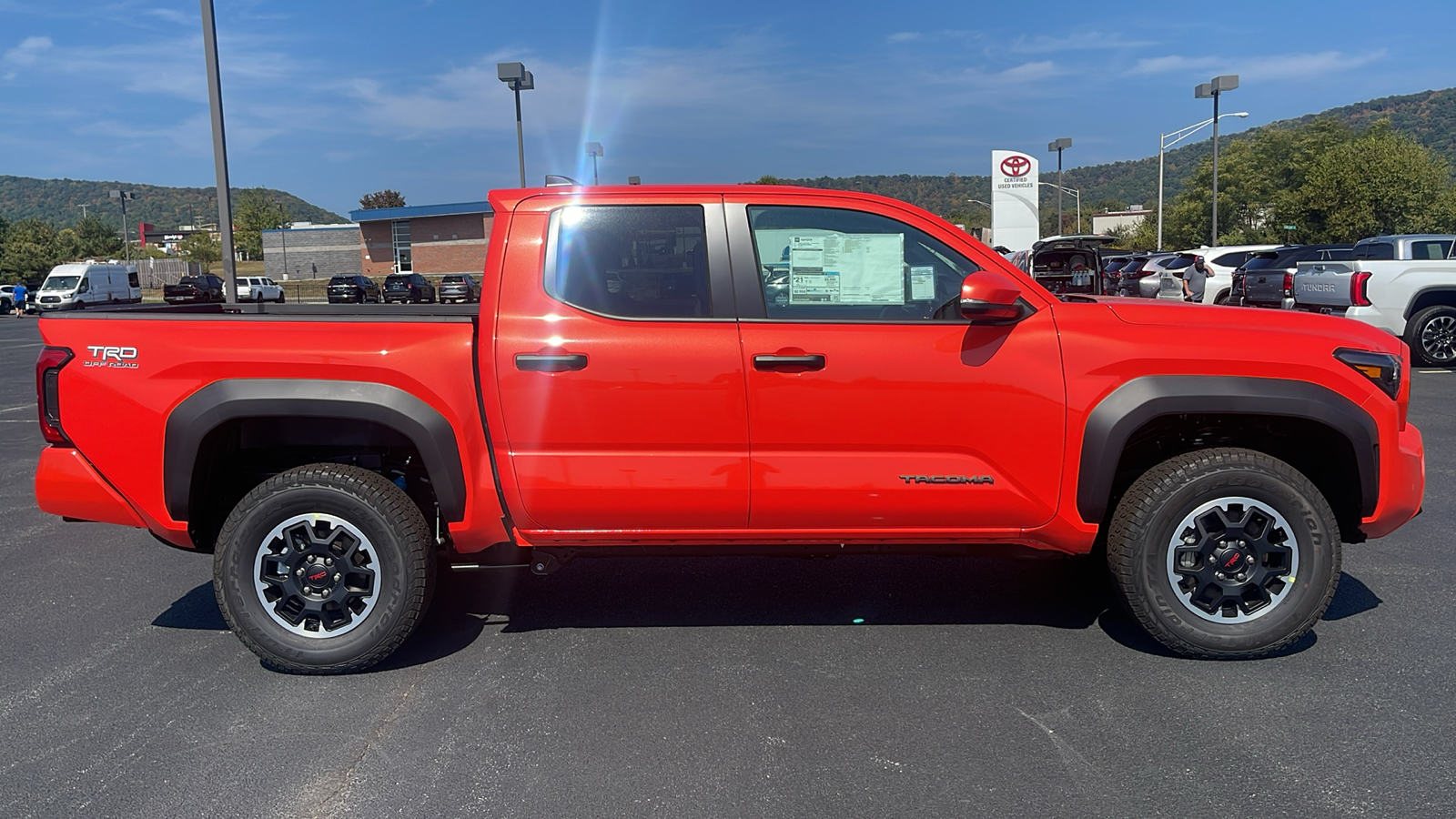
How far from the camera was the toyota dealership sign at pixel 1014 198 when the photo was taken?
161ft

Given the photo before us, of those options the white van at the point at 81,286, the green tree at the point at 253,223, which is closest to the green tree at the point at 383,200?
the green tree at the point at 253,223

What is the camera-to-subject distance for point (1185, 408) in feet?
12.9

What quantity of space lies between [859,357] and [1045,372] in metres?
0.73

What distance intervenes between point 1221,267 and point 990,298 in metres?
23.5

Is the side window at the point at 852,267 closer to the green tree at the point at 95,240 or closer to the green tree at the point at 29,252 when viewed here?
the green tree at the point at 29,252

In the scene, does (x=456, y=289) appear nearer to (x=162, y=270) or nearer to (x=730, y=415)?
(x=730, y=415)

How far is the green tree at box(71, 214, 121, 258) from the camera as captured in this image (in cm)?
9344

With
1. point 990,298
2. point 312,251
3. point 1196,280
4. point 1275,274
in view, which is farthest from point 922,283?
point 312,251

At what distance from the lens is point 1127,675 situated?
13.1 feet

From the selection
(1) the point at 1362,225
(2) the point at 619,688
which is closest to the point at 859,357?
(2) the point at 619,688

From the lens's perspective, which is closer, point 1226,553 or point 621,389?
point 621,389

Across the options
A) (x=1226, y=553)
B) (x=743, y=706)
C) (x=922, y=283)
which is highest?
(x=922, y=283)

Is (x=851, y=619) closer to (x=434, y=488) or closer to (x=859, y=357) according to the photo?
(x=859, y=357)

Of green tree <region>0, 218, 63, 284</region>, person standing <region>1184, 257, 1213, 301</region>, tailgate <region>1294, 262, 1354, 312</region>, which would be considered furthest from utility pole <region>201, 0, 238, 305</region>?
green tree <region>0, 218, 63, 284</region>
